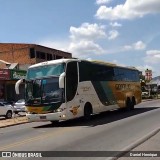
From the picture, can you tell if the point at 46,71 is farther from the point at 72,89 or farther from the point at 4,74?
the point at 4,74

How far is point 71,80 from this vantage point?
72.5 ft

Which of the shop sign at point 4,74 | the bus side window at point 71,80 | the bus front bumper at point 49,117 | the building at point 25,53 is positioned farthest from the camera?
the building at point 25,53

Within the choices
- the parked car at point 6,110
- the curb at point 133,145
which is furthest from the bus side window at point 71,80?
the parked car at point 6,110

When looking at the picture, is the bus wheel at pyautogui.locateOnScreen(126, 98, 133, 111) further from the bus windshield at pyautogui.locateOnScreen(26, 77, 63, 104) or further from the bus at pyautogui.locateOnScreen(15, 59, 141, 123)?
the bus windshield at pyautogui.locateOnScreen(26, 77, 63, 104)

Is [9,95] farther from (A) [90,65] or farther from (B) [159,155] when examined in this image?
(B) [159,155]

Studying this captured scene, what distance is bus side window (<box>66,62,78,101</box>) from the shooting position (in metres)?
21.7

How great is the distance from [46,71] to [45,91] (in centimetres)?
116

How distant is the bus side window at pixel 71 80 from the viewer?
21.7 metres

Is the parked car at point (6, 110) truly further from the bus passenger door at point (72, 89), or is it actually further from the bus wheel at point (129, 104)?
the bus passenger door at point (72, 89)

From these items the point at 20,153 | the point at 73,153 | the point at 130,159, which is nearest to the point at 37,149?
the point at 20,153

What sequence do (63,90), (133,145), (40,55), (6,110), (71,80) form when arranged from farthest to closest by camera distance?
(40,55) → (6,110) → (71,80) → (63,90) → (133,145)

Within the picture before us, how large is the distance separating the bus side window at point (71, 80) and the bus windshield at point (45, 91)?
0.52 meters

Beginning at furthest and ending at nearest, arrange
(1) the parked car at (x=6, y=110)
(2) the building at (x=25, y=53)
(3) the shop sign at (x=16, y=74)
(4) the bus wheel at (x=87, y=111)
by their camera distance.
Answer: (2) the building at (x=25, y=53) < (3) the shop sign at (x=16, y=74) < (1) the parked car at (x=6, y=110) < (4) the bus wheel at (x=87, y=111)

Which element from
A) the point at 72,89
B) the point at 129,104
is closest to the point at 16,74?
the point at 129,104
